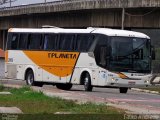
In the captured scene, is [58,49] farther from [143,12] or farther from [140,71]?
[143,12]

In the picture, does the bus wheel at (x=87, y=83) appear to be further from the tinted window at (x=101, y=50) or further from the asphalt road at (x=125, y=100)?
the asphalt road at (x=125, y=100)

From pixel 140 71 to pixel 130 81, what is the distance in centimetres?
80

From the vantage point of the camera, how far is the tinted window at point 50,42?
3575 centimetres

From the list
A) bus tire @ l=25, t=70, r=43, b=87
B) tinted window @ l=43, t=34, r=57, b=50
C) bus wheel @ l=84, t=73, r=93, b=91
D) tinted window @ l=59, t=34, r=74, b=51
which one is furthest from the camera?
bus tire @ l=25, t=70, r=43, b=87

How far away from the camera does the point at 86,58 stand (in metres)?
33.5

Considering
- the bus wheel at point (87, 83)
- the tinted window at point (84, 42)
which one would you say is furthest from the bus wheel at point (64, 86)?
the tinted window at point (84, 42)

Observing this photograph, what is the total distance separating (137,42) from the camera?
33031 millimetres

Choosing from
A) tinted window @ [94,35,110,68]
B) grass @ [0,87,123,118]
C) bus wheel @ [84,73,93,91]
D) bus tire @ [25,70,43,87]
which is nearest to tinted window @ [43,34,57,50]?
bus tire @ [25,70,43,87]

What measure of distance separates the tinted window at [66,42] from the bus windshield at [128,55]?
304 cm

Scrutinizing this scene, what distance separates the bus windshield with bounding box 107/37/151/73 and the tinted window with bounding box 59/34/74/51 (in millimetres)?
3036

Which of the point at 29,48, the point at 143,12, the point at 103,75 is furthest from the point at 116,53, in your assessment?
the point at 143,12

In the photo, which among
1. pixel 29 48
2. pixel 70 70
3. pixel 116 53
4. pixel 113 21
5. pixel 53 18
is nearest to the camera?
pixel 116 53

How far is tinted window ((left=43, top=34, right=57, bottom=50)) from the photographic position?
35.8 m

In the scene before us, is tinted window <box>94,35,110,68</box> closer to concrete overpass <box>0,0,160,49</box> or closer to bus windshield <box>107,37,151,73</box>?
bus windshield <box>107,37,151,73</box>
